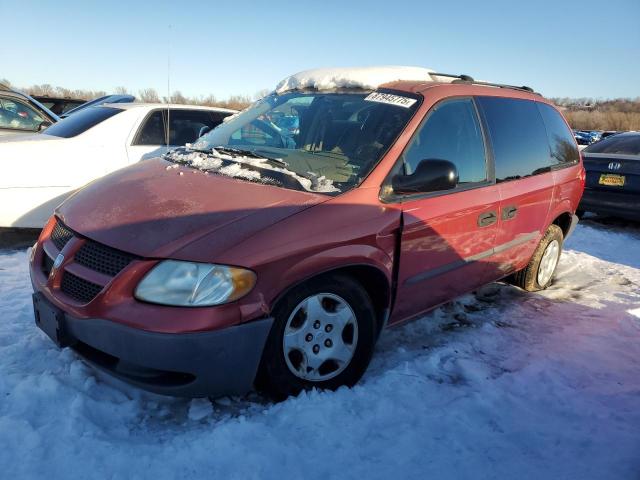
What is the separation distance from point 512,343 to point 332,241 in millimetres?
1870

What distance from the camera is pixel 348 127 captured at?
3.18 metres

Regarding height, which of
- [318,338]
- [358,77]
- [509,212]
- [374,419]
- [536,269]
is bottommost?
[374,419]

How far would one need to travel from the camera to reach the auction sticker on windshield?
315cm

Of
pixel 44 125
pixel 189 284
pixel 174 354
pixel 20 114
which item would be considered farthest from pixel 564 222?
pixel 20 114

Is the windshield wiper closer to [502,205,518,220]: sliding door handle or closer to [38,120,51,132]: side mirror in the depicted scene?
[502,205,518,220]: sliding door handle

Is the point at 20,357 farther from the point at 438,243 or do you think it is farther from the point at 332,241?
the point at 438,243

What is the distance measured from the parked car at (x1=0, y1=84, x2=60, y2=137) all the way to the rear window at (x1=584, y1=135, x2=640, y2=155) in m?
8.48

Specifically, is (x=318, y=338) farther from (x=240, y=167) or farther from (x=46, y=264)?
(x=46, y=264)

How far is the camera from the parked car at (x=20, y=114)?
6879 millimetres

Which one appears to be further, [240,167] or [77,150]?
[77,150]

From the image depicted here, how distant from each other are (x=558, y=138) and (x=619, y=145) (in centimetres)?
453

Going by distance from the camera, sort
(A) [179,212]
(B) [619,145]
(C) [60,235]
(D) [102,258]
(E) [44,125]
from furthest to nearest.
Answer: (B) [619,145] < (E) [44,125] < (C) [60,235] < (A) [179,212] < (D) [102,258]

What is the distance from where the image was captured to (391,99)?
322 cm

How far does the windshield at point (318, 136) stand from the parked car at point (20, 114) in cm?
454
